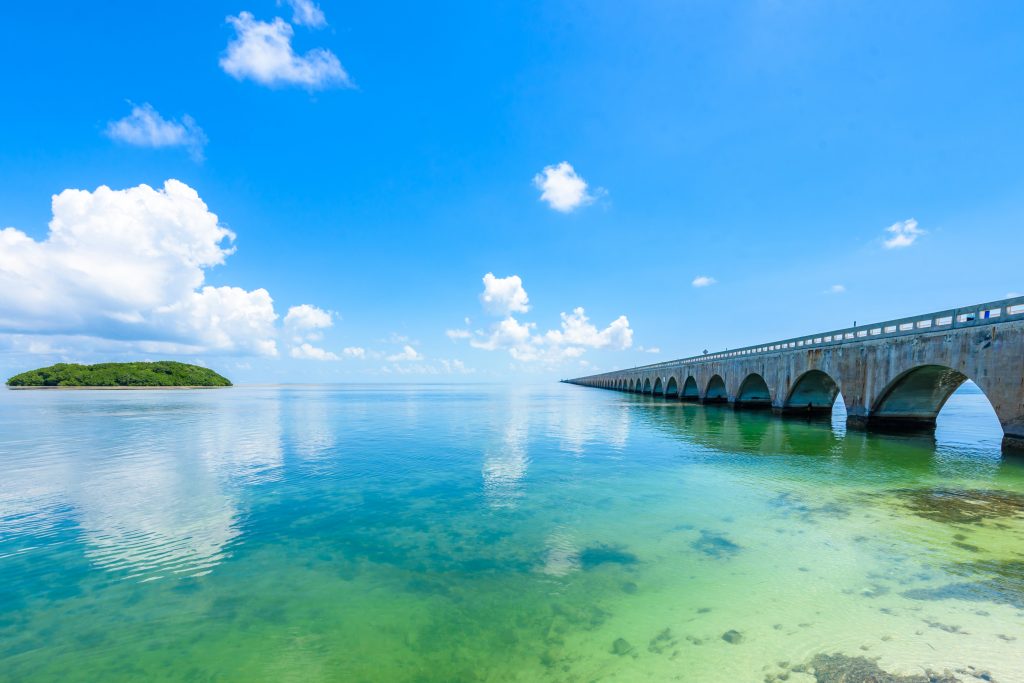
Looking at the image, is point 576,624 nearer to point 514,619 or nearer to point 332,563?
point 514,619

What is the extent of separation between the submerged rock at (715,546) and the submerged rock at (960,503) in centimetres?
571

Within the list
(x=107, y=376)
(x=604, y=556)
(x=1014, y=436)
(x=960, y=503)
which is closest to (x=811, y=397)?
(x=1014, y=436)

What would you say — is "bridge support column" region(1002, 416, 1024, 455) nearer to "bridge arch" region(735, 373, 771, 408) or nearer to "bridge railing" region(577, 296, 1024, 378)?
"bridge railing" region(577, 296, 1024, 378)

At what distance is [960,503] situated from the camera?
1199 cm

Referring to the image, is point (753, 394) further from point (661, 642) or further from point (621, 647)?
point (621, 647)

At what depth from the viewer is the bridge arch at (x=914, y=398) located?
74.7 feet

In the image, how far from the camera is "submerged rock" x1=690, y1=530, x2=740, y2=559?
349 inches

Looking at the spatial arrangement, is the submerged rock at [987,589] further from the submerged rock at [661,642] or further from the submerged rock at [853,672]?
the submerged rock at [661,642]

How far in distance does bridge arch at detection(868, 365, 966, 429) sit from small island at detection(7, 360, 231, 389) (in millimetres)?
168345

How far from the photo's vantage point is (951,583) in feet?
24.0

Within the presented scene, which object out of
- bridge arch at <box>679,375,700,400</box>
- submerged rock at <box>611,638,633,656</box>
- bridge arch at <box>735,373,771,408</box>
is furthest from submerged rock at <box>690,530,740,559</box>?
bridge arch at <box>679,375,700,400</box>

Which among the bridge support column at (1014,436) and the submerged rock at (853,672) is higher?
the bridge support column at (1014,436)

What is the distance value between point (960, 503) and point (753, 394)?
33.8 m

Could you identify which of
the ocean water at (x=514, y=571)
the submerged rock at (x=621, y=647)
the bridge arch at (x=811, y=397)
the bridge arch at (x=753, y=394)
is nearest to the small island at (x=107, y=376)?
the ocean water at (x=514, y=571)
